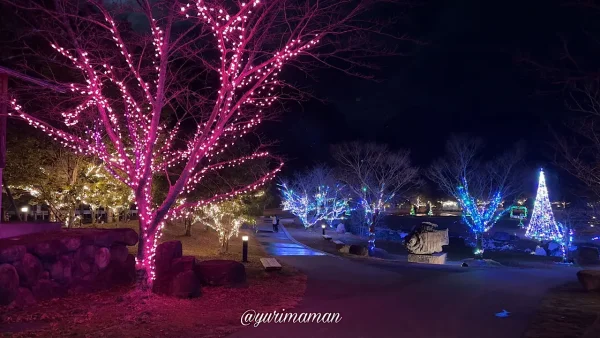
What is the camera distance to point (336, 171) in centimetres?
4400

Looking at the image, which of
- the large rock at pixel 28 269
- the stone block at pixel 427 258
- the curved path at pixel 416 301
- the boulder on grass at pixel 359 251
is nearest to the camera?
the curved path at pixel 416 301

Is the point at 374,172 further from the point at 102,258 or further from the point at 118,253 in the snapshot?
the point at 102,258

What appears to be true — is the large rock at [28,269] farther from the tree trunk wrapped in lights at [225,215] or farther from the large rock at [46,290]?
the tree trunk wrapped in lights at [225,215]

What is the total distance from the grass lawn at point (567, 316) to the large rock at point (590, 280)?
0.15 metres

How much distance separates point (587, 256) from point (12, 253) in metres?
34.2

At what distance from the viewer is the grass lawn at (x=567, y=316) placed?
6.75 m

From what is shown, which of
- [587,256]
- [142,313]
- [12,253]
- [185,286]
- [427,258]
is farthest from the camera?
[587,256]

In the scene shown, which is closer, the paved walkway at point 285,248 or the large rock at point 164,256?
the large rock at point 164,256

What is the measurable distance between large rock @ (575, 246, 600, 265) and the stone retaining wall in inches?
1174

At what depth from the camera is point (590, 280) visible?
34.3 feet

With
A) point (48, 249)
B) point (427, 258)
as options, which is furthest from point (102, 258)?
point (427, 258)

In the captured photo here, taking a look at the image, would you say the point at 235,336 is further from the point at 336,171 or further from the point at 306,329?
the point at 336,171

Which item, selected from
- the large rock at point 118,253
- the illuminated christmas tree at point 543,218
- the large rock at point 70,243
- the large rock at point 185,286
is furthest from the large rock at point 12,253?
the illuminated christmas tree at point 543,218

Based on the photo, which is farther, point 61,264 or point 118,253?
point 118,253
